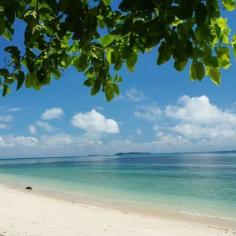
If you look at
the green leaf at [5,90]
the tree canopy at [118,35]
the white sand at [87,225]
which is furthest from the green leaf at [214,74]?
the white sand at [87,225]

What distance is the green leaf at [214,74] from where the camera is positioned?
8.05ft

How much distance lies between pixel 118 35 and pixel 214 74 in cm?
66

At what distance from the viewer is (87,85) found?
11.1ft

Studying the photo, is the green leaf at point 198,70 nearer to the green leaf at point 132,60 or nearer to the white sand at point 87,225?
the green leaf at point 132,60

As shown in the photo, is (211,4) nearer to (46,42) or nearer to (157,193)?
(46,42)

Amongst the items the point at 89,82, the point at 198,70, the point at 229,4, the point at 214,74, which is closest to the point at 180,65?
the point at 198,70

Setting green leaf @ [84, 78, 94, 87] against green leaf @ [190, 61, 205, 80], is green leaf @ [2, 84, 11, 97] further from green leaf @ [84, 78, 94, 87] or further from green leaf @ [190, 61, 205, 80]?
green leaf @ [190, 61, 205, 80]

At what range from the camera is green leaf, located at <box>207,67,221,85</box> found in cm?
245

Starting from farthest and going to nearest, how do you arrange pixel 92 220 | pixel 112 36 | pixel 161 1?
1. pixel 92 220
2. pixel 112 36
3. pixel 161 1

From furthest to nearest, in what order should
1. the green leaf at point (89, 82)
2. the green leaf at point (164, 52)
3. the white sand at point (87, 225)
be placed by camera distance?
the white sand at point (87, 225), the green leaf at point (89, 82), the green leaf at point (164, 52)

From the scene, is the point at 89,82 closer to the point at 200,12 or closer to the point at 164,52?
the point at 164,52

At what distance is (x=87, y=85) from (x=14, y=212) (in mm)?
14622

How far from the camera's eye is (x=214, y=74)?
8.12 ft

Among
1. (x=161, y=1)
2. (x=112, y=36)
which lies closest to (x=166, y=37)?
(x=161, y=1)
